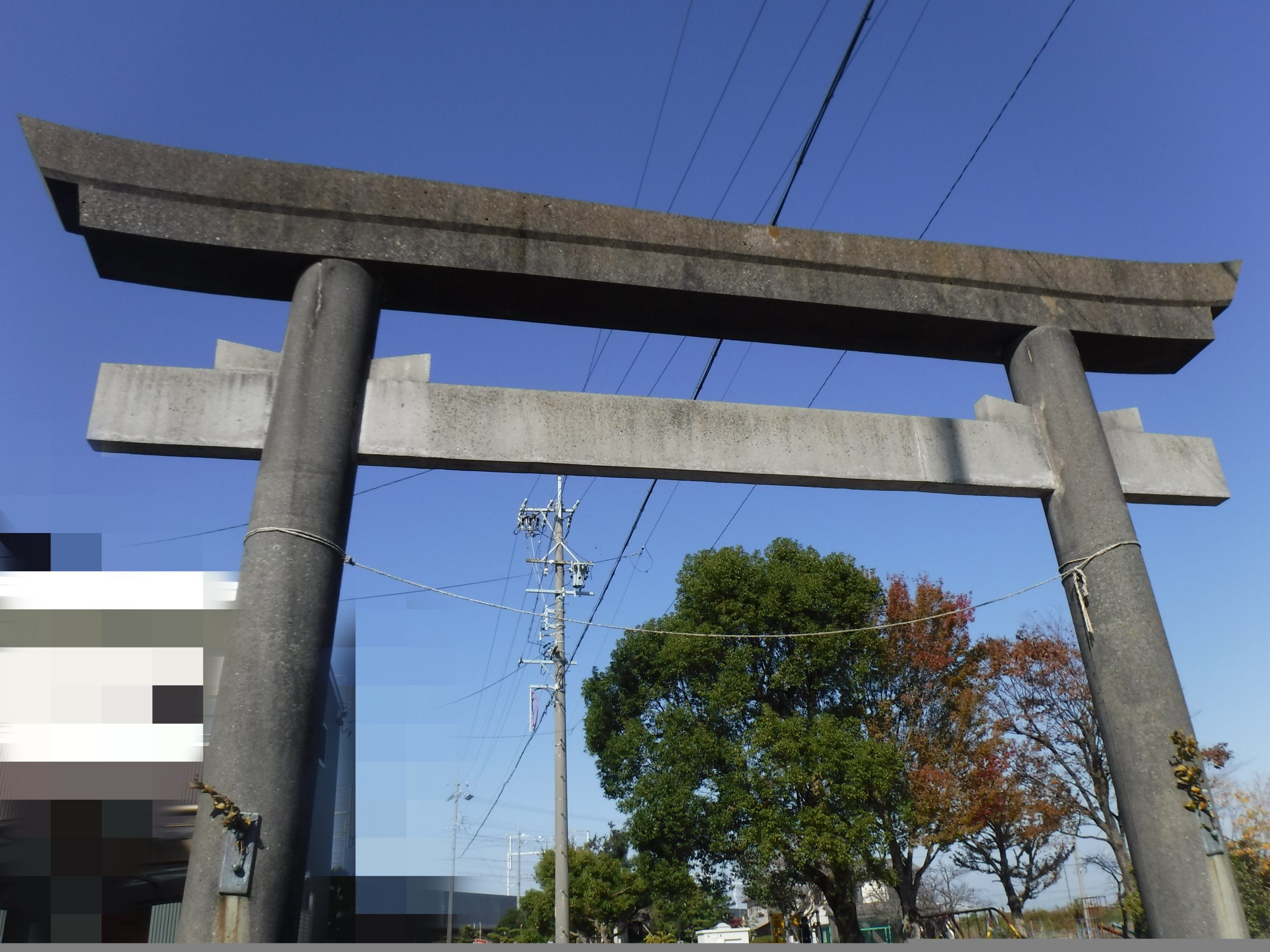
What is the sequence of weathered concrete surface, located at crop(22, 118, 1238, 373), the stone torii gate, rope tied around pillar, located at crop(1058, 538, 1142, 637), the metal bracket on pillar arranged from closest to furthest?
the metal bracket on pillar, the stone torii gate, weathered concrete surface, located at crop(22, 118, 1238, 373), rope tied around pillar, located at crop(1058, 538, 1142, 637)

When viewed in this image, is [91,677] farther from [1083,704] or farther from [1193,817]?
[1083,704]

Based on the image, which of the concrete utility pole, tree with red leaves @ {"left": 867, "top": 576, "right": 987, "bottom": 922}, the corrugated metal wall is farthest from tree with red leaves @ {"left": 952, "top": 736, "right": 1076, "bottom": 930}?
the corrugated metal wall

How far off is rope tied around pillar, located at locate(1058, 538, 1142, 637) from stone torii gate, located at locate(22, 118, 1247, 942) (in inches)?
0.6

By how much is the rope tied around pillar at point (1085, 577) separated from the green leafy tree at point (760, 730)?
1071 cm

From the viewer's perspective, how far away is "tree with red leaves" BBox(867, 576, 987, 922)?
1727 centimetres

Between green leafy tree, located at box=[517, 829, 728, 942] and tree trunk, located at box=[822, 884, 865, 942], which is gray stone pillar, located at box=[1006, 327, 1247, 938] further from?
green leafy tree, located at box=[517, 829, 728, 942]

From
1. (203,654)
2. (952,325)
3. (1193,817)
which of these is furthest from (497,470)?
(1193,817)

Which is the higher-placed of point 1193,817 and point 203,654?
point 203,654

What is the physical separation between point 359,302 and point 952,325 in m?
3.69

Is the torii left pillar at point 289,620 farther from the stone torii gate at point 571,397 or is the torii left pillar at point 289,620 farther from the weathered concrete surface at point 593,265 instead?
the weathered concrete surface at point 593,265

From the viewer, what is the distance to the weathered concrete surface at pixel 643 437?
4.44 metres

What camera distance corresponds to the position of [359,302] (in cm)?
481

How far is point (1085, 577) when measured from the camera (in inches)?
201

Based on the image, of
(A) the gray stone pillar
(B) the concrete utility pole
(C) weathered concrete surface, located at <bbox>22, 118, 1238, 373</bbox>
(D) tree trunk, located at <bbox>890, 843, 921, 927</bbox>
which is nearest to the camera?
(A) the gray stone pillar
